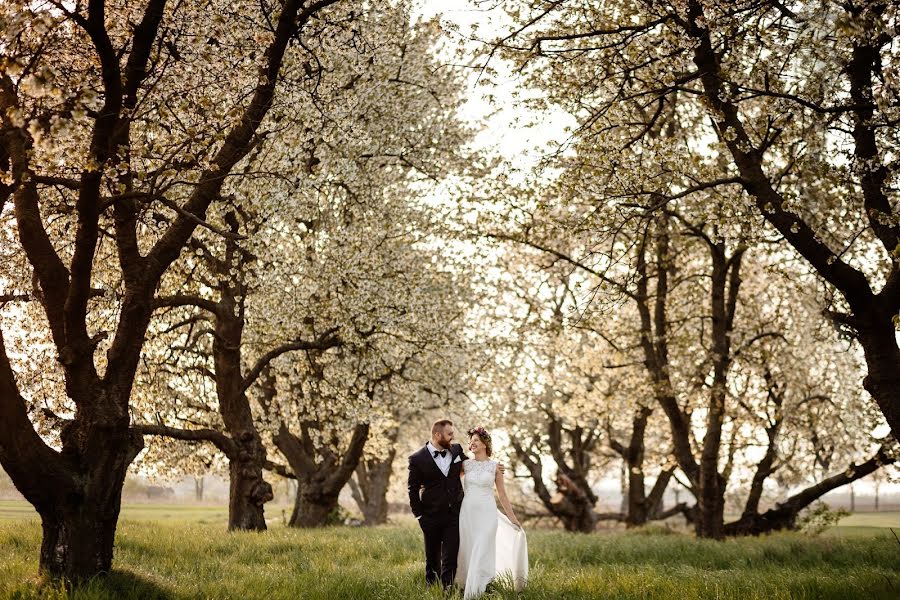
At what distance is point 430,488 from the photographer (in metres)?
10.0

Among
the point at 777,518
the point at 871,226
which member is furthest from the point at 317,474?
the point at 871,226

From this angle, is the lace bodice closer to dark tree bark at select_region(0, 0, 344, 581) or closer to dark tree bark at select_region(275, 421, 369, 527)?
dark tree bark at select_region(0, 0, 344, 581)

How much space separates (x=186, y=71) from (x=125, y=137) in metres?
2.04

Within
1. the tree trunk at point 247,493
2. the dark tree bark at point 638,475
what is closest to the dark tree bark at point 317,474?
the tree trunk at point 247,493

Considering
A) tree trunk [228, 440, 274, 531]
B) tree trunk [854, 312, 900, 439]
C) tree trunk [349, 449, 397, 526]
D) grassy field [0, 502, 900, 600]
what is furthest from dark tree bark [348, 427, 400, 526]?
tree trunk [854, 312, 900, 439]

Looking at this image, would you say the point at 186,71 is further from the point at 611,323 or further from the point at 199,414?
the point at 611,323

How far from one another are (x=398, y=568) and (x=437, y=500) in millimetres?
2728

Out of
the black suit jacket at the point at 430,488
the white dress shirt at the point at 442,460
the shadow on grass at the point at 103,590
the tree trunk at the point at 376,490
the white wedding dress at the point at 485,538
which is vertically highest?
the white dress shirt at the point at 442,460

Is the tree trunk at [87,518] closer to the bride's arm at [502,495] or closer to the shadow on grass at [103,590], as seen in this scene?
the shadow on grass at [103,590]

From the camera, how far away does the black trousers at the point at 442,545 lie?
9781 mm

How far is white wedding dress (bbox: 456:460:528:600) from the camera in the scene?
9562 mm

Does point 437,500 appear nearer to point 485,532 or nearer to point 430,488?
point 430,488

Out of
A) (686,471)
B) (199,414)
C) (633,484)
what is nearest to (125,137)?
(199,414)

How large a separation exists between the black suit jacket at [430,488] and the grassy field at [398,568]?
41.8 inches
